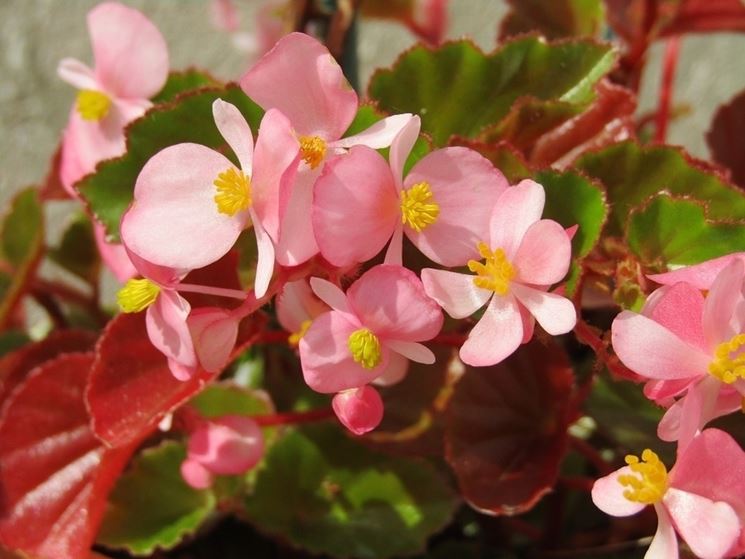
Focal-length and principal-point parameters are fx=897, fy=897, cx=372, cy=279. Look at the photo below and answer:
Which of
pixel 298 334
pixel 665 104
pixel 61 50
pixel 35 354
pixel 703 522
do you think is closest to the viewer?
pixel 703 522

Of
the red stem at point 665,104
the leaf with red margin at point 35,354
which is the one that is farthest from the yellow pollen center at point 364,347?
the red stem at point 665,104

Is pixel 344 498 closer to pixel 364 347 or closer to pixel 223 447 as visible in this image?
pixel 223 447

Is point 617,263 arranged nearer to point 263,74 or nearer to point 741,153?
point 263,74

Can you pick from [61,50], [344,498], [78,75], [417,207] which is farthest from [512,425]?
[61,50]

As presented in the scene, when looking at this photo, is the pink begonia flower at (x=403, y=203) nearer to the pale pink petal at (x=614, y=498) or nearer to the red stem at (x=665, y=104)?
the pale pink petal at (x=614, y=498)

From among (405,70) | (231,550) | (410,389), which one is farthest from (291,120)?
(231,550)
